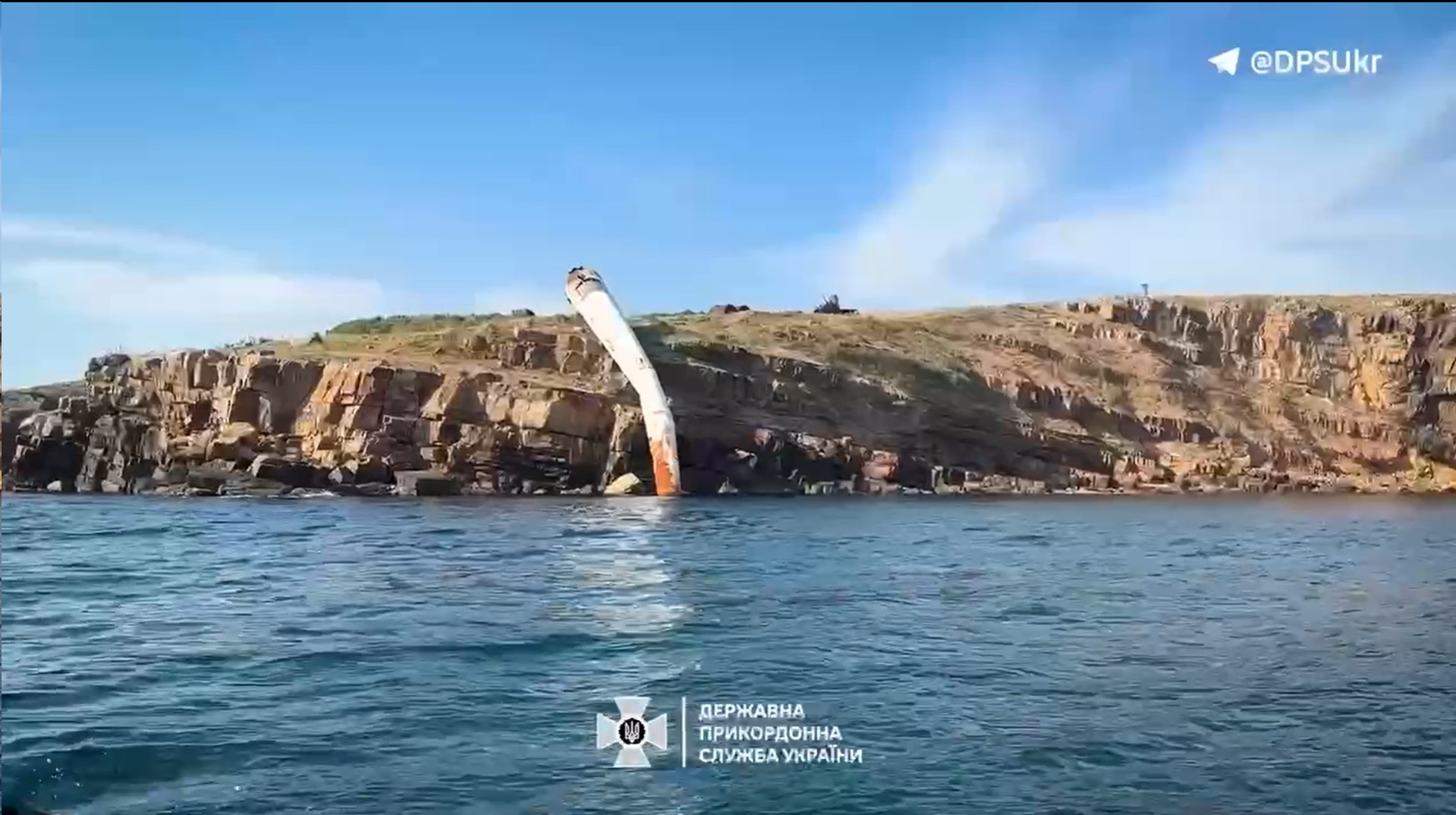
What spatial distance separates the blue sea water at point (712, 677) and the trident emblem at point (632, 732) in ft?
0.38

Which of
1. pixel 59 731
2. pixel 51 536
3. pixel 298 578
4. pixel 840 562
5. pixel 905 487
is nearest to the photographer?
pixel 59 731

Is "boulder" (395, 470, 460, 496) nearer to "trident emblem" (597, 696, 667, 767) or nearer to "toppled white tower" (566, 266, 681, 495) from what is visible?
"toppled white tower" (566, 266, 681, 495)

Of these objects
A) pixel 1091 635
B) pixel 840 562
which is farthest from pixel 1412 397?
pixel 1091 635

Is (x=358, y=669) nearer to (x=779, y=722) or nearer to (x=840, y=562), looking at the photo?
(x=779, y=722)

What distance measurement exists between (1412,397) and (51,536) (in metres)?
59.3

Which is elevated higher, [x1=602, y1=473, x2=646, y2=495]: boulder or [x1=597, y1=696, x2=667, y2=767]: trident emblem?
[x1=602, y1=473, x2=646, y2=495]: boulder

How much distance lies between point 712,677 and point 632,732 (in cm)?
147

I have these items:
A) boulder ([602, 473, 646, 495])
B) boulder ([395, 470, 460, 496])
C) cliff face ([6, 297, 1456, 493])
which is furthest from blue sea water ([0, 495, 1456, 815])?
cliff face ([6, 297, 1456, 493])

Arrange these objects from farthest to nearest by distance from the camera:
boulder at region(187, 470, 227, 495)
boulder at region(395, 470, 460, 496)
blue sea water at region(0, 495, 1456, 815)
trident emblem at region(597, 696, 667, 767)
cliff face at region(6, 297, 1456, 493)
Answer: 1. cliff face at region(6, 297, 1456, 493)
2. boulder at region(395, 470, 460, 496)
3. boulder at region(187, 470, 227, 495)
4. trident emblem at region(597, 696, 667, 767)
5. blue sea water at region(0, 495, 1456, 815)

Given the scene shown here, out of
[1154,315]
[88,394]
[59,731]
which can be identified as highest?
[1154,315]

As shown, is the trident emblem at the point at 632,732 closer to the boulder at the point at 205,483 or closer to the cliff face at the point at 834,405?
the cliff face at the point at 834,405

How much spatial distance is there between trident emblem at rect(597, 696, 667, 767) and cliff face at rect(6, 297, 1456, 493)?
32979 millimetres

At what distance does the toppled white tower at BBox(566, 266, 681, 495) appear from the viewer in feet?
→ 141

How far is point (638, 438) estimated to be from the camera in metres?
44.2
